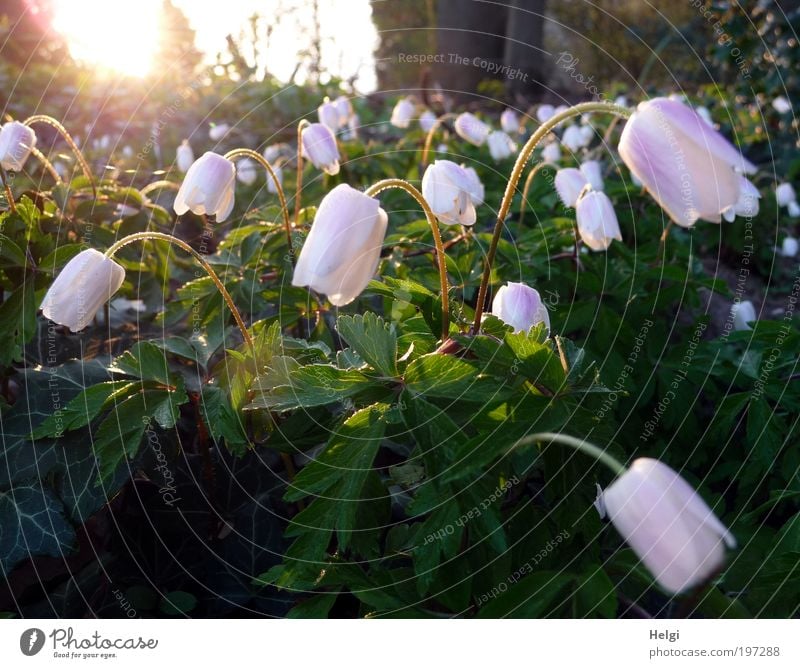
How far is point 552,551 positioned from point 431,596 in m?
0.24

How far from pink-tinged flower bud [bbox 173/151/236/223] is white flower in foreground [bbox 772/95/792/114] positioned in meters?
5.12

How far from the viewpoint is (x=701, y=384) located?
2305 mm

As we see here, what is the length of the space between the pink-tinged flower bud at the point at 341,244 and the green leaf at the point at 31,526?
77 centimetres

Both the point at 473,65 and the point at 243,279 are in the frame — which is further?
the point at 473,65

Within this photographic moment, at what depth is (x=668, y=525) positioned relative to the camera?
1.01 m

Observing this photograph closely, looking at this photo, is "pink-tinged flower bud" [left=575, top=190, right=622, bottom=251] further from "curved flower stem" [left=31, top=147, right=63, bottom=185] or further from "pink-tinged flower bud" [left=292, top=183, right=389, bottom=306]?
"curved flower stem" [left=31, top=147, right=63, bottom=185]

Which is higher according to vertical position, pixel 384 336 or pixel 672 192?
pixel 672 192

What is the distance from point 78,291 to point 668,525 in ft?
3.64

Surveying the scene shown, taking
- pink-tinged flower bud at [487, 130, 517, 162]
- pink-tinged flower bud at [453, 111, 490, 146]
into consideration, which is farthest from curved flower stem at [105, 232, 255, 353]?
pink-tinged flower bud at [487, 130, 517, 162]

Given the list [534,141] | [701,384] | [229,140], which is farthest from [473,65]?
[534,141]

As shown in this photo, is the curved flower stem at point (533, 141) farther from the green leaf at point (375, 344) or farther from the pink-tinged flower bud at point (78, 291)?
the pink-tinged flower bud at point (78, 291)

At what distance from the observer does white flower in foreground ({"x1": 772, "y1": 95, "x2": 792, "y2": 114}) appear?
5.79m
